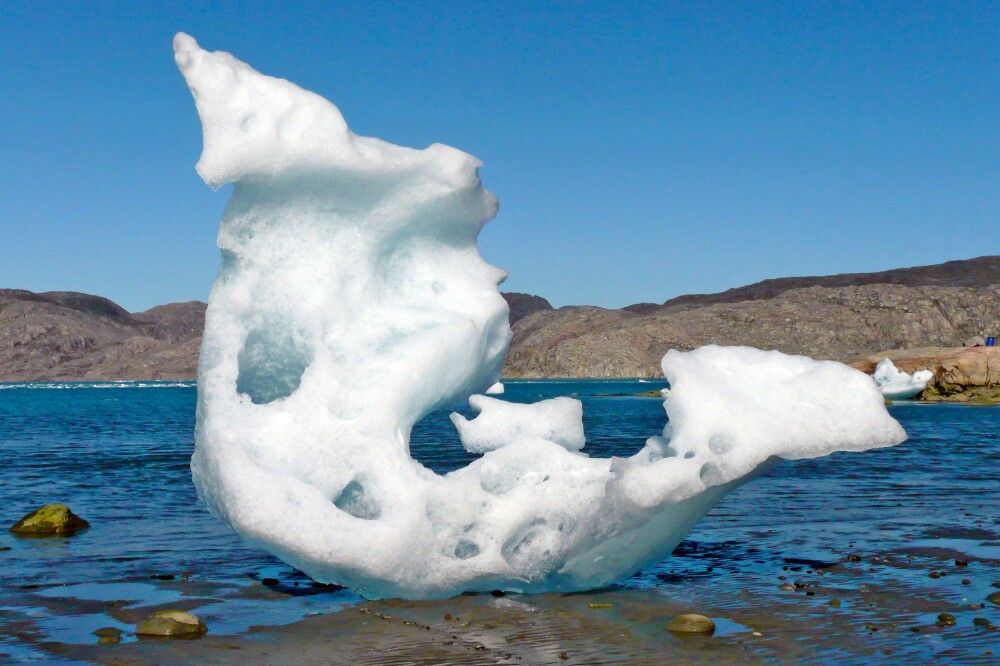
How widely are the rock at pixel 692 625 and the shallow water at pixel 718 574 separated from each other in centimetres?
17

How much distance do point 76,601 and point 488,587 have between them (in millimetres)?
Answer: 4021

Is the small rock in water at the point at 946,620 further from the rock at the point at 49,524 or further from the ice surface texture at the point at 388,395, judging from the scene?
the rock at the point at 49,524

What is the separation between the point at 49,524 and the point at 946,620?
1201 centimetres

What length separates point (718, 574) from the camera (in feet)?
38.6

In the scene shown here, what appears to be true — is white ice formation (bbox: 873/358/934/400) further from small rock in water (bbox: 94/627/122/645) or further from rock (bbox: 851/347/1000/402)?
small rock in water (bbox: 94/627/122/645)

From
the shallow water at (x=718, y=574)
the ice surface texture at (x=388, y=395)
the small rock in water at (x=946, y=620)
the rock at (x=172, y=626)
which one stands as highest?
the ice surface texture at (x=388, y=395)

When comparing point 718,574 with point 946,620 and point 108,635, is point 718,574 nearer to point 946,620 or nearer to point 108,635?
point 946,620

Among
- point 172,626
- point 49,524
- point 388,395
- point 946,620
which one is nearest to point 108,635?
point 172,626

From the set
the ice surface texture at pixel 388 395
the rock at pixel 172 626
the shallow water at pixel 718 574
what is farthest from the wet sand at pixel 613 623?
the ice surface texture at pixel 388 395

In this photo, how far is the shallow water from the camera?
352 inches

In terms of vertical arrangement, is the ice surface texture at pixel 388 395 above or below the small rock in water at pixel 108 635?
above

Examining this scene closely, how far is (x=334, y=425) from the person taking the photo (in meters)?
9.61

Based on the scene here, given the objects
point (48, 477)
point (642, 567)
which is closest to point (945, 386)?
point (48, 477)

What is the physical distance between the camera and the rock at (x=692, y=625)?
900cm
